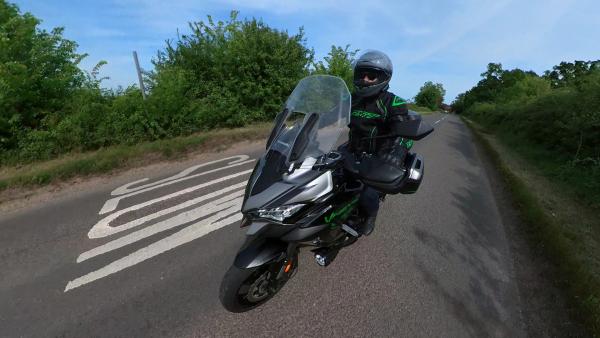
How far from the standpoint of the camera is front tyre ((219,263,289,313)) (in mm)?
2232

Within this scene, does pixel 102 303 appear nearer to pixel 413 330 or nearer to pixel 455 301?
pixel 413 330

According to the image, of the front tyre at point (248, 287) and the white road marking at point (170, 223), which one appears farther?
the white road marking at point (170, 223)

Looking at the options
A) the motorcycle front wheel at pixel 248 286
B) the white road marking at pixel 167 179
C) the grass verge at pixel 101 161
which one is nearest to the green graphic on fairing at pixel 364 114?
the motorcycle front wheel at pixel 248 286

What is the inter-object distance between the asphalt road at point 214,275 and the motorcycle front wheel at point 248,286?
5.5 inches

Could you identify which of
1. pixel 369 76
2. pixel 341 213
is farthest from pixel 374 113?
pixel 341 213

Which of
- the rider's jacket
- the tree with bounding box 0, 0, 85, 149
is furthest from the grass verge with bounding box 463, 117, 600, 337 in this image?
the tree with bounding box 0, 0, 85, 149

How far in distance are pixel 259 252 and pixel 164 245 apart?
194 centimetres

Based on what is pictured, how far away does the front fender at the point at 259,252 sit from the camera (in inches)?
85.4

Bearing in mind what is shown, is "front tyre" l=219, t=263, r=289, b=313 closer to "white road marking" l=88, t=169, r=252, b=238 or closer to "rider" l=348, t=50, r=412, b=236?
"rider" l=348, t=50, r=412, b=236

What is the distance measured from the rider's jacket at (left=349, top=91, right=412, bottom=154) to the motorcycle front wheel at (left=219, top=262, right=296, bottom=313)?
167 centimetres

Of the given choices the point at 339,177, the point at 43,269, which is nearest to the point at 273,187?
the point at 339,177

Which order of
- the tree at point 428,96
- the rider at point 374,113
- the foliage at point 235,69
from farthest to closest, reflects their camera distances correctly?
the tree at point 428,96, the foliage at point 235,69, the rider at point 374,113

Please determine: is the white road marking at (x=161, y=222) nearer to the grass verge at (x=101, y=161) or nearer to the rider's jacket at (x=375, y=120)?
the grass verge at (x=101, y=161)

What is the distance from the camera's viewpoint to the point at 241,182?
5629 mm
